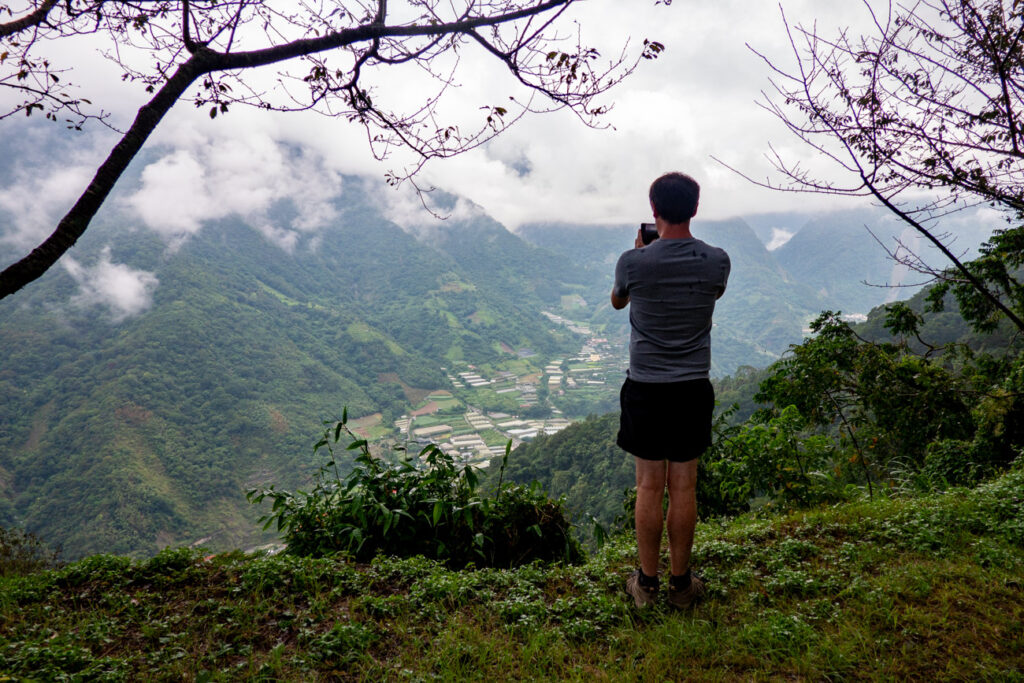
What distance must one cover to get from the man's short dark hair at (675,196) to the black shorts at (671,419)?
0.79m

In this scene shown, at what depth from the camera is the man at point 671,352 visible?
2174mm

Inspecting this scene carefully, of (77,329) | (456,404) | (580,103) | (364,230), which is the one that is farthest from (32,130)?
(580,103)

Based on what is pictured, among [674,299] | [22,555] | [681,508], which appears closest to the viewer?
[674,299]

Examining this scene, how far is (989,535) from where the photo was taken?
2.76 meters

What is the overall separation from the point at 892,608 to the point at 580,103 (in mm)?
3241

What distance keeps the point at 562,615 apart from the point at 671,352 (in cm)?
143

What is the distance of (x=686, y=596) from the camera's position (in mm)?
2367

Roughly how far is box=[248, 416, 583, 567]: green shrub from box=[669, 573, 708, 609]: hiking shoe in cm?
114

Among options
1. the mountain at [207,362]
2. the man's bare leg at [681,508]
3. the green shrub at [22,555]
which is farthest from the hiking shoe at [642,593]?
the mountain at [207,362]

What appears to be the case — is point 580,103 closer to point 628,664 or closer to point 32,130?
point 628,664

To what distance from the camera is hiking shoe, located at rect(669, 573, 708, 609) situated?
2355mm

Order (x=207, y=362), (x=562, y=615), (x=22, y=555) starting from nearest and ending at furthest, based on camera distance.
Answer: (x=562, y=615) → (x=22, y=555) → (x=207, y=362)

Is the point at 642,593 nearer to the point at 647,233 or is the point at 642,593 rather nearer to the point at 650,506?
the point at 650,506

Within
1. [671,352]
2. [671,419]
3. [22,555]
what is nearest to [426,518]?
[671,419]
